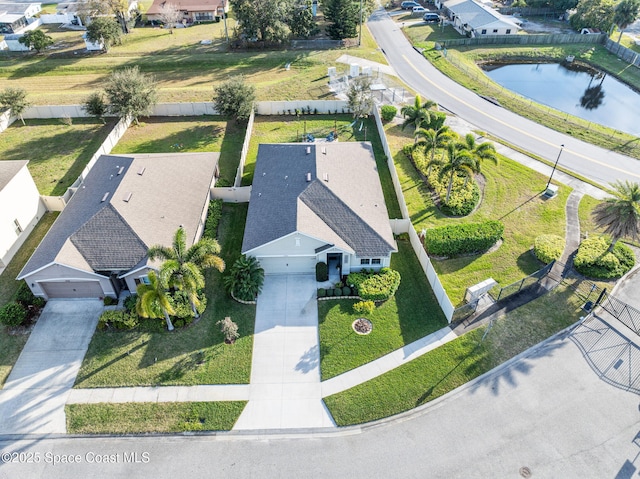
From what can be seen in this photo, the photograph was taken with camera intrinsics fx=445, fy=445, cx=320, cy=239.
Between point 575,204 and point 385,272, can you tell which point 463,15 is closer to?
point 575,204

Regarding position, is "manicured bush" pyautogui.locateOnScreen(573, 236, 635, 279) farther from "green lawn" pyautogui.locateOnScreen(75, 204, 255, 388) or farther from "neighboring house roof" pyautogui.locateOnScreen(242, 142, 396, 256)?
"green lawn" pyautogui.locateOnScreen(75, 204, 255, 388)

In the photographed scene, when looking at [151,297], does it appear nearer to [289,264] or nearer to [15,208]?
[289,264]

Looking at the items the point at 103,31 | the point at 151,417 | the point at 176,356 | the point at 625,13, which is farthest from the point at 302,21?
the point at 151,417

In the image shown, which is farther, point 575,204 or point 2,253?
point 575,204

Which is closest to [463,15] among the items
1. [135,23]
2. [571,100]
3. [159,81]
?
[571,100]

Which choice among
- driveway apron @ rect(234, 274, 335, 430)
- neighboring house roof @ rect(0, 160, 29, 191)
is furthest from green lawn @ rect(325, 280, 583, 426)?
neighboring house roof @ rect(0, 160, 29, 191)
